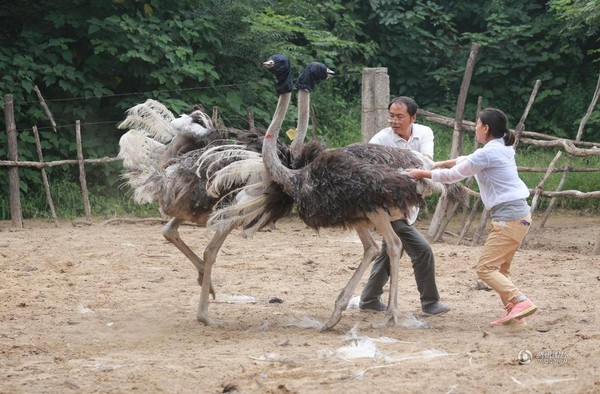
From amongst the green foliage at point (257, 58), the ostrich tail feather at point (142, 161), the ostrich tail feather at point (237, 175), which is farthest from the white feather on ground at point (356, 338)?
the green foliage at point (257, 58)

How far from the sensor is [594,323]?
6.24m

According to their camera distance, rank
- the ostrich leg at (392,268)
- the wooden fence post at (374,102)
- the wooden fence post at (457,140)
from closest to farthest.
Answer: the ostrich leg at (392,268) < the wooden fence post at (374,102) < the wooden fence post at (457,140)

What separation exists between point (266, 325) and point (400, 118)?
1659 millimetres

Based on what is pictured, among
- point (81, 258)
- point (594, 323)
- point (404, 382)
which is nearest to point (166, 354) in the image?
point (404, 382)

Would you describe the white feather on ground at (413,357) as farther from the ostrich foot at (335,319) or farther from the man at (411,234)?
the man at (411,234)

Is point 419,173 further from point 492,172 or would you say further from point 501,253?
point 501,253

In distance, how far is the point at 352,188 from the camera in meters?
5.95

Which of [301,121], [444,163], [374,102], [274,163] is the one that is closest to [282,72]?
[301,121]

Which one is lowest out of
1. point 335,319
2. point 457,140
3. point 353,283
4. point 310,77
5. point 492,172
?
point 335,319

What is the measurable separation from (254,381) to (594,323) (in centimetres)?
255

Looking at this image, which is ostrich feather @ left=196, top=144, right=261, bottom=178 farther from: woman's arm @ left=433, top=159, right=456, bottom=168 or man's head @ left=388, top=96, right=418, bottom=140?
woman's arm @ left=433, top=159, right=456, bottom=168

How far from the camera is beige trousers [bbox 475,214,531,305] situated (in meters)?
5.98

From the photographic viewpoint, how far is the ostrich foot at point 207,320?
6.49 m

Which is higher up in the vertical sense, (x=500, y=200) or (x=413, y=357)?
(x=500, y=200)
